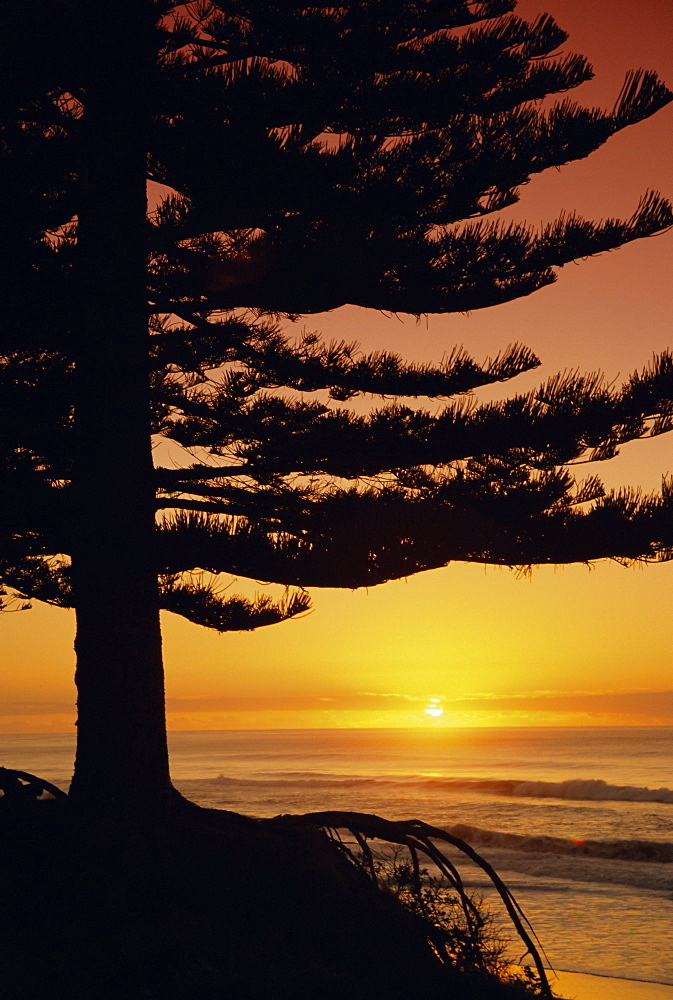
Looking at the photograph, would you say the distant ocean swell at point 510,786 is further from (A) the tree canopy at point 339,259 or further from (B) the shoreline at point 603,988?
(A) the tree canopy at point 339,259

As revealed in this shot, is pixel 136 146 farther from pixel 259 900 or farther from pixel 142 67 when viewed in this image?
pixel 259 900

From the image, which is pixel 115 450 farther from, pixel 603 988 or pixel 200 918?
pixel 603 988

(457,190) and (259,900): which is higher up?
(457,190)

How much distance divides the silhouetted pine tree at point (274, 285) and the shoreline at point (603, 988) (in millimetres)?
2961

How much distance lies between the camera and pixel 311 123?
5.57 meters

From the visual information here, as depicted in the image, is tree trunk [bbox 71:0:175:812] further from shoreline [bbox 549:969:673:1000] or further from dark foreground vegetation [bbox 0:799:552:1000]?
shoreline [bbox 549:969:673:1000]

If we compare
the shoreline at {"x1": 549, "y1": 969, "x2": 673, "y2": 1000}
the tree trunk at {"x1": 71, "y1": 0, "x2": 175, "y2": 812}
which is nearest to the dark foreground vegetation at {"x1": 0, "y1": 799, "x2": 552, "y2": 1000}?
the tree trunk at {"x1": 71, "y1": 0, "x2": 175, "y2": 812}

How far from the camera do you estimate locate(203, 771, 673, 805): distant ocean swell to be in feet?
67.8

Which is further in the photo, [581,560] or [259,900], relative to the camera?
[581,560]

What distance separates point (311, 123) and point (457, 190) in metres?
1.09

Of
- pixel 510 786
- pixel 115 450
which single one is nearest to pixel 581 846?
pixel 510 786

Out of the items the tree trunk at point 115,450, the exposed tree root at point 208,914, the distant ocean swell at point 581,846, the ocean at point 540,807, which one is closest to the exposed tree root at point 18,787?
the exposed tree root at point 208,914

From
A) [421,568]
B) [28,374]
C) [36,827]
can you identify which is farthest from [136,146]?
[36,827]

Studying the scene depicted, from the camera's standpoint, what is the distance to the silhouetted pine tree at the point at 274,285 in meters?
5.06
